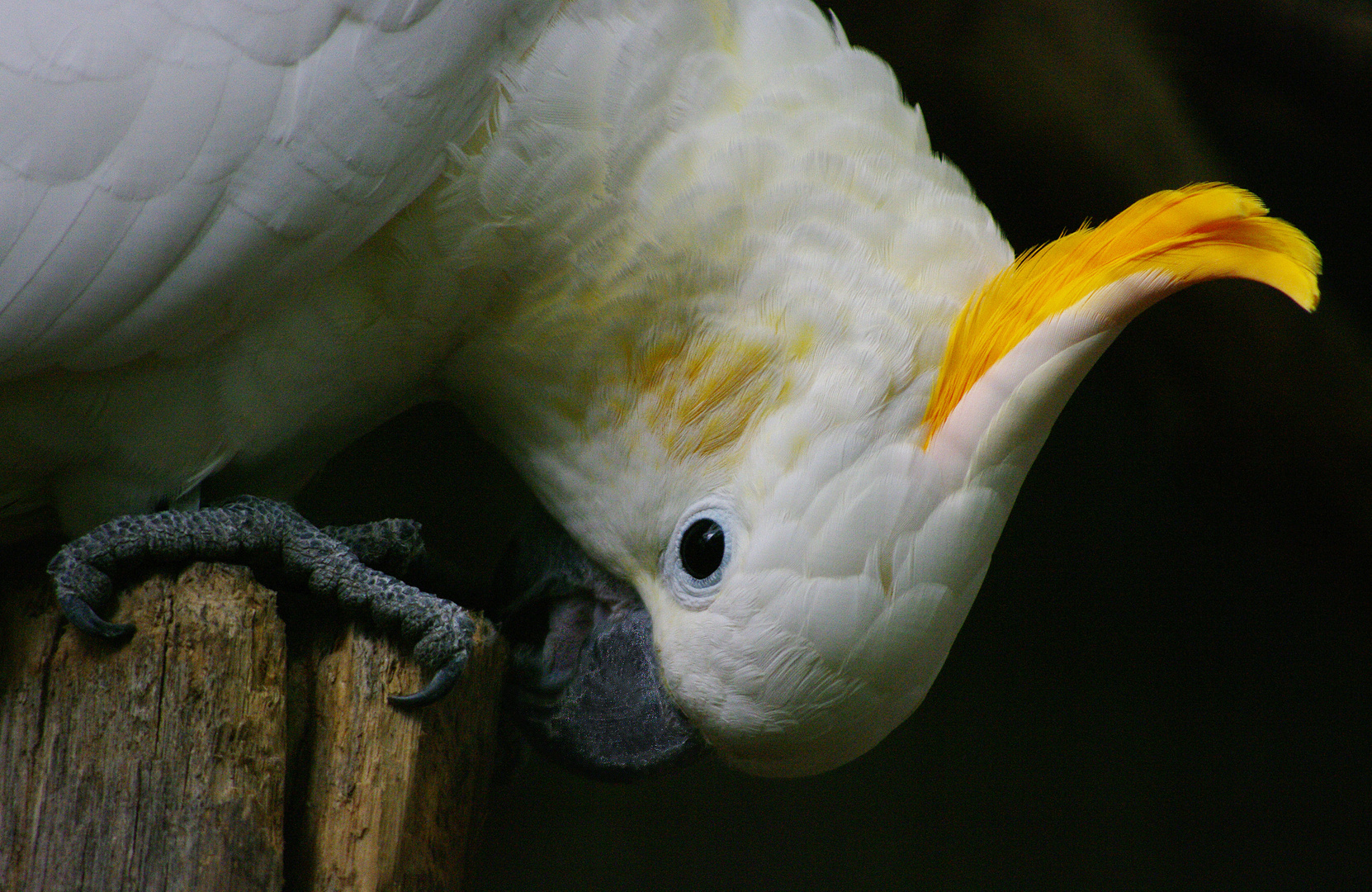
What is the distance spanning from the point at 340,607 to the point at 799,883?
4.95ft

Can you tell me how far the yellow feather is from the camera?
1276mm

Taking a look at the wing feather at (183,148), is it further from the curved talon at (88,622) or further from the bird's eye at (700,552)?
the bird's eye at (700,552)

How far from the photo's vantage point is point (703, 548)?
148cm

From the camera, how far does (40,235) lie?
1.21 m

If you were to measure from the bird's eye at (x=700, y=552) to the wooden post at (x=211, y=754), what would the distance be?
33 cm

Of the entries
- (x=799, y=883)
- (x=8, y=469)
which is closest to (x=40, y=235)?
(x=8, y=469)

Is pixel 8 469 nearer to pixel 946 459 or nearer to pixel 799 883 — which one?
pixel 946 459

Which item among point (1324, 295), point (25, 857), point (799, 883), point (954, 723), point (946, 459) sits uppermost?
point (1324, 295)

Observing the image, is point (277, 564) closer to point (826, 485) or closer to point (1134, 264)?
point (826, 485)

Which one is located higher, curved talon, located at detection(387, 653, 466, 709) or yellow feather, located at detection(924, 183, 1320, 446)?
yellow feather, located at detection(924, 183, 1320, 446)

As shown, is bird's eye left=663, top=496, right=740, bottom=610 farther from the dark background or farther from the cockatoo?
the dark background

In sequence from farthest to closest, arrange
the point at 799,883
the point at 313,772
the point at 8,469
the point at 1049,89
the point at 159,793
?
1. the point at 799,883
2. the point at 1049,89
3. the point at 8,469
4. the point at 313,772
5. the point at 159,793

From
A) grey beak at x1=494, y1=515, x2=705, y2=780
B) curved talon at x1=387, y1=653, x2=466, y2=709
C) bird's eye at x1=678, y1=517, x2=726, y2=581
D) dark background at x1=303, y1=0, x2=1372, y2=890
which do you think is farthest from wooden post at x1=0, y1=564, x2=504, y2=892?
dark background at x1=303, y1=0, x2=1372, y2=890

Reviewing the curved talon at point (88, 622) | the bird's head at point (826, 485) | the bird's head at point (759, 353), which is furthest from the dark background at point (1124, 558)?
the curved talon at point (88, 622)
